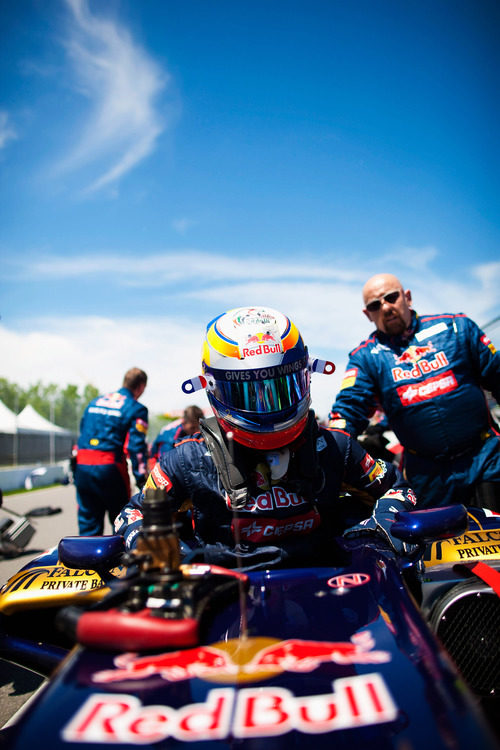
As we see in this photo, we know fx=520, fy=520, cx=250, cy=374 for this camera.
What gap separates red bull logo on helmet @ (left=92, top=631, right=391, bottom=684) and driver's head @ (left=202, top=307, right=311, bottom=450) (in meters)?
0.84

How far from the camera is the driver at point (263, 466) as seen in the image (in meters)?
1.92

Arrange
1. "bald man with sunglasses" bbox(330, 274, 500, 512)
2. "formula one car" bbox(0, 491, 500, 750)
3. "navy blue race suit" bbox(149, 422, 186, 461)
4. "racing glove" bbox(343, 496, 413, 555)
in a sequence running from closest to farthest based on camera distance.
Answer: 1. "formula one car" bbox(0, 491, 500, 750)
2. "racing glove" bbox(343, 496, 413, 555)
3. "bald man with sunglasses" bbox(330, 274, 500, 512)
4. "navy blue race suit" bbox(149, 422, 186, 461)

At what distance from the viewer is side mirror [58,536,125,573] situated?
5.46ft

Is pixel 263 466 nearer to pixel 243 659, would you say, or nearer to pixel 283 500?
pixel 283 500

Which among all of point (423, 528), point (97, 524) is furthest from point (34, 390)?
point (423, 528)

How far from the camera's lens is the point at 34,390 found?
72.4m

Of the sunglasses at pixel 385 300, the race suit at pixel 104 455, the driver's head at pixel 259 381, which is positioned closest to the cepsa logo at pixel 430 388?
the sunglasses at pixel 385 300

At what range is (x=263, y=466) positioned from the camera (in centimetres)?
200

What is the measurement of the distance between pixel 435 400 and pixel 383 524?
1189mm

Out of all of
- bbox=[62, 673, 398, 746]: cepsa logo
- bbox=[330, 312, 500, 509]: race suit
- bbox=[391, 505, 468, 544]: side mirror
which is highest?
bbox=[330, 312, 500, 509]: race suit

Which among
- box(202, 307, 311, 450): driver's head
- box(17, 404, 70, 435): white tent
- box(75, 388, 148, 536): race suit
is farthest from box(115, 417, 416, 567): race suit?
box(17, 404, 70, 435): white tent

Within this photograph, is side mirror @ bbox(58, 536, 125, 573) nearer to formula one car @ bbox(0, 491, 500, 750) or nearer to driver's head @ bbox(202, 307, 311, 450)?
formula one car @ bbox(0, 491, 500, 750)

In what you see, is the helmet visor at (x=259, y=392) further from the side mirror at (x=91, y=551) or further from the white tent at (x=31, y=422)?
the white tent at (x=31, y=422)

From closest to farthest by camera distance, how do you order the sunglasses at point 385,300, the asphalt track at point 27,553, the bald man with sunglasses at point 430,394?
1. the asphalt track at point 27,553
2. the bald man with sunglasses at point 430,394
3. the sunglasses at point 385,300
